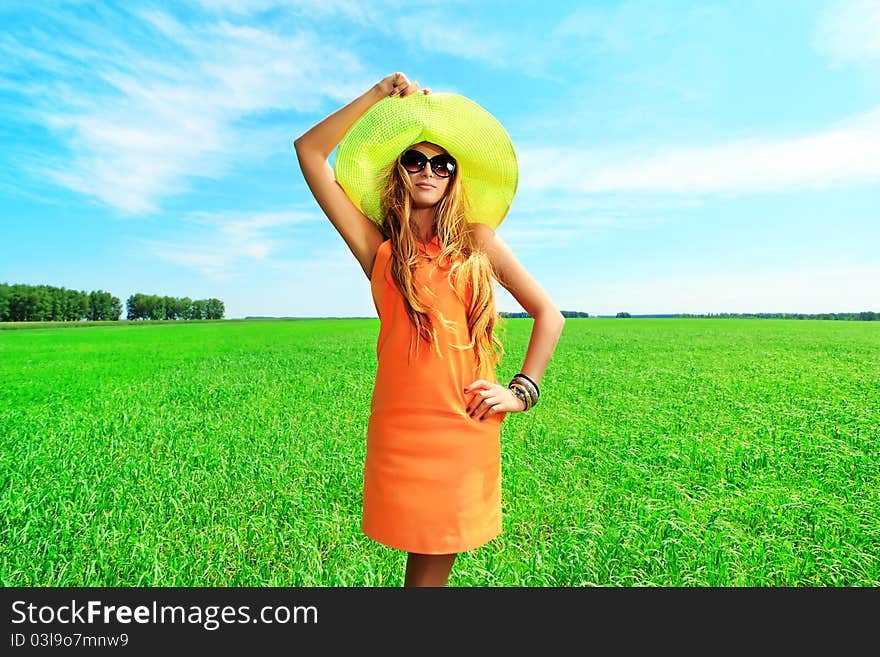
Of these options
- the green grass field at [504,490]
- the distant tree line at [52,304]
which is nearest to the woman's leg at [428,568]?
the green grass field at [504,490]

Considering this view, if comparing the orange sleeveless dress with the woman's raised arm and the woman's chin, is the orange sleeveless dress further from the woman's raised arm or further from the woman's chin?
the woman's chin

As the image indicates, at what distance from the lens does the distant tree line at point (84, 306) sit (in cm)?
11644

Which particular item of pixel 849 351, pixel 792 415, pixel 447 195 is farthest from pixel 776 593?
pixel 849 351

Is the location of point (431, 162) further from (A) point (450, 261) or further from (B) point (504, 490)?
(B) point (504, 490)

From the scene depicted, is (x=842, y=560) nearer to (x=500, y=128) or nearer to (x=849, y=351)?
(x=500, y=128)

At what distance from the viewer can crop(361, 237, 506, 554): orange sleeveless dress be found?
2.27 metres

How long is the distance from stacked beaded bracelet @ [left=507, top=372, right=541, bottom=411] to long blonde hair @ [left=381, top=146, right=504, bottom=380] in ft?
0.46

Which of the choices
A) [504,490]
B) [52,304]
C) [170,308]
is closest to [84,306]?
[52,304]

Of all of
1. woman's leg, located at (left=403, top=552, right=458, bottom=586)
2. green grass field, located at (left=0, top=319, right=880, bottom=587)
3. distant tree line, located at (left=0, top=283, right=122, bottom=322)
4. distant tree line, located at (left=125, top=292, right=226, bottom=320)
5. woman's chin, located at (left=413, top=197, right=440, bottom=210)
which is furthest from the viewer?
distant tree line, located at (left=125, top=292, right=226, bottom=320)

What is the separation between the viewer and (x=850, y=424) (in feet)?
30.2

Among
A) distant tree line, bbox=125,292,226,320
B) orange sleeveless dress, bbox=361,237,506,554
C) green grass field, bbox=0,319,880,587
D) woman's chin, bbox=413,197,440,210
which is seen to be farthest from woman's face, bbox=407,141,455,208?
distant tree line, bbox=125,292,226,320

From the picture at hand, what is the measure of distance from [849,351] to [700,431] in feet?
63.0

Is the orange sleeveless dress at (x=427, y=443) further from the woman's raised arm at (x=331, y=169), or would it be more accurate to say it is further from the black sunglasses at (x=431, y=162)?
the black sunglasses at (x=431, y=162)

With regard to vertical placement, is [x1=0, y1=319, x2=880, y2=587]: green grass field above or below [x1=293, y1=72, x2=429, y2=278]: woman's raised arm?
below
